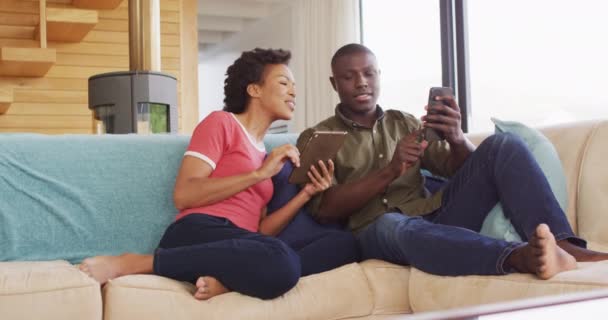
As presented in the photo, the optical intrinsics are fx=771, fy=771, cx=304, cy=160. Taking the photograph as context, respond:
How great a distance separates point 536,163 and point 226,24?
636cm

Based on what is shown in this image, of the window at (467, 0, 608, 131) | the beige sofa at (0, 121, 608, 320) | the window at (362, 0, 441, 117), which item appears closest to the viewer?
the beige sofa at (0, 121, 608, 320)

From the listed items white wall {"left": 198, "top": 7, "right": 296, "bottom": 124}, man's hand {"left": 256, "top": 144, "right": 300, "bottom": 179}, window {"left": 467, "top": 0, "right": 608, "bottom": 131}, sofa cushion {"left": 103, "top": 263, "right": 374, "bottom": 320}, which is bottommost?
sofa cushion {"left": 103, "top": 263, "right": 374, "bottom": 320}

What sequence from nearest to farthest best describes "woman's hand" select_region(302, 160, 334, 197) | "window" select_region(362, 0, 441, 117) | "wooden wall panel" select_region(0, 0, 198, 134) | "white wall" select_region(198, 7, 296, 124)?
"woman's hand" select_region(302, 160, 334, 197)
"wooden wall panel" select_region(0, 0, 198, 134)
"window" select_region(362, 0, 441, 117)
"white wall" select_region(198, 7, 296, 124)

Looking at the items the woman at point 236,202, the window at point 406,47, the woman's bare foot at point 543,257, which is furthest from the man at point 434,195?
the window at point 406,47

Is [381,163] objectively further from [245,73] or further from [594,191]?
[594,191]

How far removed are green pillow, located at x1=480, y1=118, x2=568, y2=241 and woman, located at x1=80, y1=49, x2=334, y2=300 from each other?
1.55 ft

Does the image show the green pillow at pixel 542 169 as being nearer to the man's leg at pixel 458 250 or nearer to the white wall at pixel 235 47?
the man's leg at pixel 458 250

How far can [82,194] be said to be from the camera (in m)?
2.17

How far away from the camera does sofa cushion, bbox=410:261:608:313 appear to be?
1490 millimetres

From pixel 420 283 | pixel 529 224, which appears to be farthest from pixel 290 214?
pixel 529 224

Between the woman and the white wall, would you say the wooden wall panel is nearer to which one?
the white wall

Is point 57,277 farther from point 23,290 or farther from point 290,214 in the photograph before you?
point 290,214

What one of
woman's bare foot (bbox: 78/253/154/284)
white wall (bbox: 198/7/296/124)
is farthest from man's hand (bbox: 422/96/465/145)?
white wall (bbox: 198/7/296/124)

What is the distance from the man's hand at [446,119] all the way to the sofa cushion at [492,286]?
484mm
